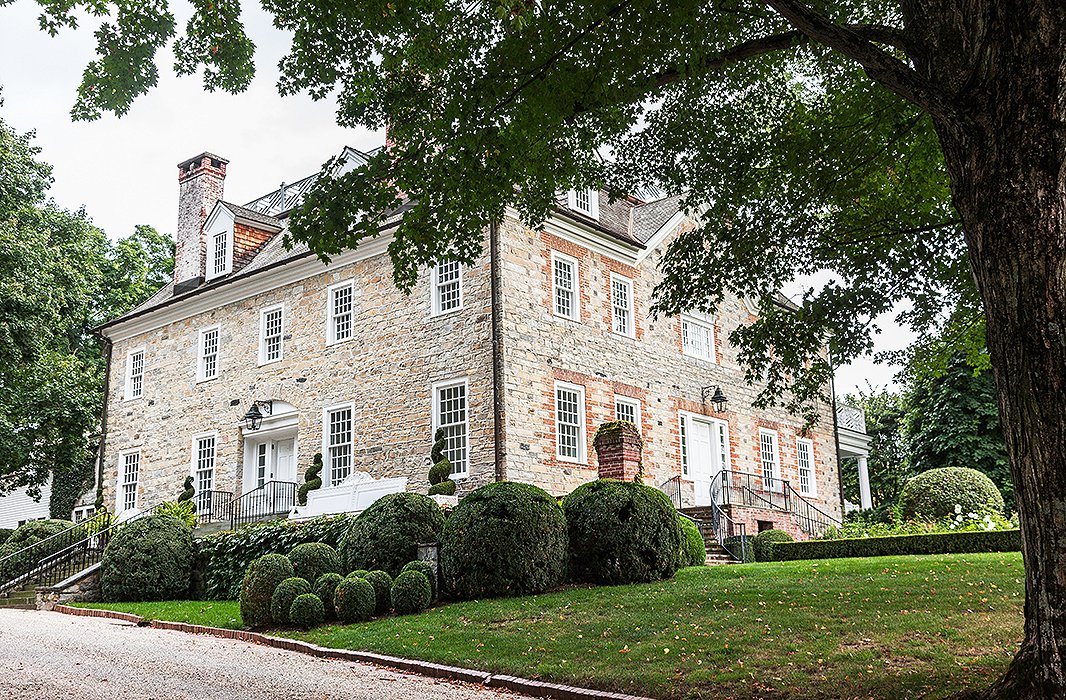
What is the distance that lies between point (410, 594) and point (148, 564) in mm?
7448

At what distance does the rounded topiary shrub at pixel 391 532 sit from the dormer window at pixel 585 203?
1040 cm

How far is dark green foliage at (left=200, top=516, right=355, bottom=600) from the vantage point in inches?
662

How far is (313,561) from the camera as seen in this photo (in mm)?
13789

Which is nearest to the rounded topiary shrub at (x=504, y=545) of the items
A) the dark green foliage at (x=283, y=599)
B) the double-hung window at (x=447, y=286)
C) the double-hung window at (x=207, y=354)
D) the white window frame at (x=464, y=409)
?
the dark green foliage at (x=283, y=599)

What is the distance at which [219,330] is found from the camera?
26.0 meters

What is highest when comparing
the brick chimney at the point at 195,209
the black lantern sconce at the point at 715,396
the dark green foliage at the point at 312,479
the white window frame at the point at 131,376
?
the brick chimney at the point at 195,209

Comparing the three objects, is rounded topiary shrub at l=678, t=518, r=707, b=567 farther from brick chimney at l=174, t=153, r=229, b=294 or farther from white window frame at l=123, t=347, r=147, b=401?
white window frame at l=123, t=347, r=147, b=401

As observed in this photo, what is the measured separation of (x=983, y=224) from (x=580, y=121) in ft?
16.7

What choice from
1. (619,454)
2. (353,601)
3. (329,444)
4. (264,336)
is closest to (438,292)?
(329,444)

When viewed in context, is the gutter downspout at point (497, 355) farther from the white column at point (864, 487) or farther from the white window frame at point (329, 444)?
the white column at point (864, 487)

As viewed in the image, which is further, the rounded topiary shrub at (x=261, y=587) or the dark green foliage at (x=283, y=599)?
the rounded topiary shrub at (x=261, y=587)

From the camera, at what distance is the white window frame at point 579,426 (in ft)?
66.1

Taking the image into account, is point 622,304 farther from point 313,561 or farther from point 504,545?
point 313,561

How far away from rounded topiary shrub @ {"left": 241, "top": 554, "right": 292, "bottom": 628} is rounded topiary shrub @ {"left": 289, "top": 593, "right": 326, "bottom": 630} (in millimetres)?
513
